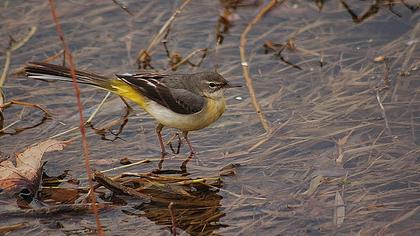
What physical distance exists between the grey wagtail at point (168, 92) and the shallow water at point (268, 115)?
0.34 meters

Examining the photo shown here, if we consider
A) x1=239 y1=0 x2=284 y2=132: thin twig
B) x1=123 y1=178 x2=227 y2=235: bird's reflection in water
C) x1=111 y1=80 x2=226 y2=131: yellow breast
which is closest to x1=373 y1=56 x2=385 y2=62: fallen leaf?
x1=239 y1=0 x2=284 y2=132: thin twig

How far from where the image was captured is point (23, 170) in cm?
763

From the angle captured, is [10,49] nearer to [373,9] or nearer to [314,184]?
[314,184]

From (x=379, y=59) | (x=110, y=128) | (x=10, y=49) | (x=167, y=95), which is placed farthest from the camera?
(x=10, y=49)

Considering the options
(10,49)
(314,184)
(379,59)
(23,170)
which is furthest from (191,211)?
(10,49)

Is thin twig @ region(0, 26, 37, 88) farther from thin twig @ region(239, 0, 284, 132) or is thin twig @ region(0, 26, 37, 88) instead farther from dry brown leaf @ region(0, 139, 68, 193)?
thin twig @ region(239, 0, 284, 132)

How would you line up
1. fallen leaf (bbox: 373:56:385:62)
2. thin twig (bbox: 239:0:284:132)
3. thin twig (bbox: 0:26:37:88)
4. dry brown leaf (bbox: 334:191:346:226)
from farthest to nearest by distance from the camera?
fallen leaf (bbox: 373:56:385:62) < thin twig (bbox: 0:26:37:88) < thin twig (bbox: 239:0:284:132) < dry brown leaf (bbox: 334:191:346:226)

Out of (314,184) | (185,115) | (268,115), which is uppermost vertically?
(185,115)

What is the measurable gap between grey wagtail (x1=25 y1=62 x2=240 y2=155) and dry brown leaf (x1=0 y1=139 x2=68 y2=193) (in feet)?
2.89

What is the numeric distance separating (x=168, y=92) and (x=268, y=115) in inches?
45.9

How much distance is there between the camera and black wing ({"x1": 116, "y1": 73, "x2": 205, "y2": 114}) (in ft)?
27.9

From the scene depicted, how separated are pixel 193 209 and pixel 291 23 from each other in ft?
14.1

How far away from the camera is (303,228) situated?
22.9 ft

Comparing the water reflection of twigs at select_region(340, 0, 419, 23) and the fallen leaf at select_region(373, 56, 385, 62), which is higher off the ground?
the water reflection of twigs at select_region(340, 0, 419, 23)
